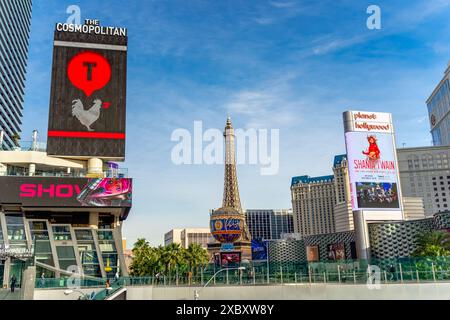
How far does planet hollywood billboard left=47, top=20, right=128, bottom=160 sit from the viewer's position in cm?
6894

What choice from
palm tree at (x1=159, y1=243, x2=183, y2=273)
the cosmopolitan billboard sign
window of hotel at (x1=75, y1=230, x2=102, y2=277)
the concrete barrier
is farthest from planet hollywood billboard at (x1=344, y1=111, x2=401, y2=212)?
window of hotel at (x1=75, y1=230, x2=102, y2=277)

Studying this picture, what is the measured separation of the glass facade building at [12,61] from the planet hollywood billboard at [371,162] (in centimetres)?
11050

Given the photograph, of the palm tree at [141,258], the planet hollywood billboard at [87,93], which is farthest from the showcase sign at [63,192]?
the palm tree at [141,258]

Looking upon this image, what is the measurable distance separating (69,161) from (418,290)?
53.1 metres

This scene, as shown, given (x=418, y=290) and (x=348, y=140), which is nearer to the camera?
(x=418, y=290)

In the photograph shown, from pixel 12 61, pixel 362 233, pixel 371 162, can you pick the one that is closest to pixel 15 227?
pixel 362 233

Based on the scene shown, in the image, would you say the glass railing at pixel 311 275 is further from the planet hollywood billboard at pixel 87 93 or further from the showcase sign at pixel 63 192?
the planet hollywood billboard at pixel 87 93

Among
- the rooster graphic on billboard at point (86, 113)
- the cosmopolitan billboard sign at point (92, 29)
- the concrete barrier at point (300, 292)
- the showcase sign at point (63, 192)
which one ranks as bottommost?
the concrete barrier at point (300, 292)

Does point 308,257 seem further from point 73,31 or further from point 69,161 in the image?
point 73,31

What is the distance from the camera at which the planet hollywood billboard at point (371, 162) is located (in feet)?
231

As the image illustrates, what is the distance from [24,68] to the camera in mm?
174375

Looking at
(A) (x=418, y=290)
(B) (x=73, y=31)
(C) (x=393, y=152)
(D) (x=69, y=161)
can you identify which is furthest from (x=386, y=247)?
(B) (x=73, y=31)

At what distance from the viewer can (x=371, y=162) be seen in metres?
71.8

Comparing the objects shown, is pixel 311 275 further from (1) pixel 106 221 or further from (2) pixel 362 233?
(1) pixel 106 221
